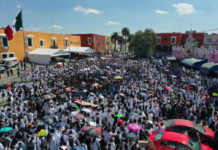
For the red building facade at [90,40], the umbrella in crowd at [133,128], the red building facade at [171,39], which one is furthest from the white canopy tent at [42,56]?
the red building facade at [171,39]

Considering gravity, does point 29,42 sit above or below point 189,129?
above

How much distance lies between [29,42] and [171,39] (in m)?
36.0

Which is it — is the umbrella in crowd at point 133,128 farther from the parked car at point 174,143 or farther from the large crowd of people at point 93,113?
the parked car at point 174,143

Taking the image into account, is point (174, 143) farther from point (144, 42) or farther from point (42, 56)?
point (144, 42)

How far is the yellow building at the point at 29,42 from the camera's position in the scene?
2708 centimetres

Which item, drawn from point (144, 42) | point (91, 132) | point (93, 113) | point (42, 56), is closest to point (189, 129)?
point (91, 132)

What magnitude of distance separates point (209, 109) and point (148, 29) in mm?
32811

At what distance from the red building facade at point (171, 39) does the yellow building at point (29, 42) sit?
Result: 23.7m

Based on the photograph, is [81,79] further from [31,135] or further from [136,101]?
[31,135]

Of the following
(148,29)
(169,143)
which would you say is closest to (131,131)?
(169,143)

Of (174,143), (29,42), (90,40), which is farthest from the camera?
(90,40)

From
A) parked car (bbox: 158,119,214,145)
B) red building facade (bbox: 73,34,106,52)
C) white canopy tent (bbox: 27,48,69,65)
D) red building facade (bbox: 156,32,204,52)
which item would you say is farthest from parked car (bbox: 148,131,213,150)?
red building facade (bbox: 156,32,204,52)

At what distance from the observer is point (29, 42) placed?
31859 millimetres

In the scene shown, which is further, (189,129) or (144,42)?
(144,42)
